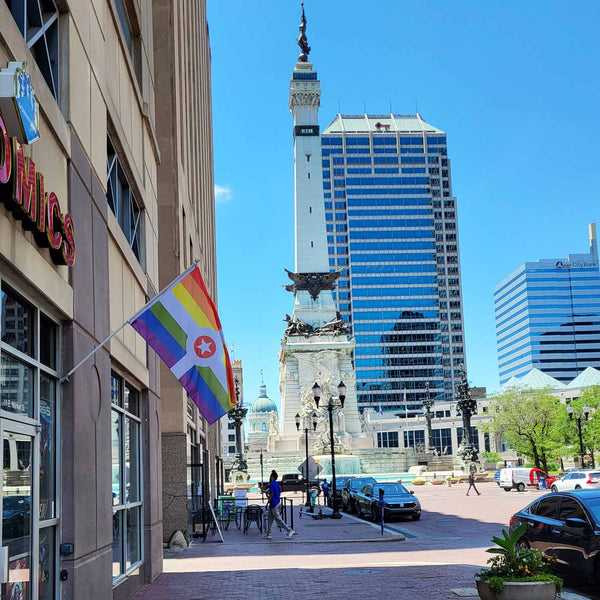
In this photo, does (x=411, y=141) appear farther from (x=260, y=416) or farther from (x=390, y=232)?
(x=260, y=416)

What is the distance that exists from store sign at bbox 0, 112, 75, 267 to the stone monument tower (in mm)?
82182

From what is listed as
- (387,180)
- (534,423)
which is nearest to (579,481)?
(534,423)

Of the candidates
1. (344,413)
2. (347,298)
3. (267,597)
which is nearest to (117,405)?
(267,597)

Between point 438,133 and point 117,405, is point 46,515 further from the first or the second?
point 438,133

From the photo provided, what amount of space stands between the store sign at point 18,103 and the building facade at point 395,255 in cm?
16026

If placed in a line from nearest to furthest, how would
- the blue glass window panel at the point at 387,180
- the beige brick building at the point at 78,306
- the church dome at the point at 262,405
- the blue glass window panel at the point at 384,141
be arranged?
the beige brick building at the point at 78,306 < the blue glass window panel at the point at 387,180 < the blue glass window panel at the point at 384,141 < the church dome at the point at 262,405

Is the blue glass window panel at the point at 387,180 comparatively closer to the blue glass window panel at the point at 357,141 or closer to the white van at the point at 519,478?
the blue glass window panel at the point at 357,141

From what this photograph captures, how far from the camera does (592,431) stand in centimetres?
7494

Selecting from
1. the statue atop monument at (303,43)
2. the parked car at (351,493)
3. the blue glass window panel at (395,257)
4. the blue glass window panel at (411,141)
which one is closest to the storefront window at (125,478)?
the parked car at (351,493)

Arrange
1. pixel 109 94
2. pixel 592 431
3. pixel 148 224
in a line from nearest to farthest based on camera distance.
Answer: pixel 109 94 → pixel 148 224 → pixel 592 431

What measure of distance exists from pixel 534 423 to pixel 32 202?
78373 millimetres

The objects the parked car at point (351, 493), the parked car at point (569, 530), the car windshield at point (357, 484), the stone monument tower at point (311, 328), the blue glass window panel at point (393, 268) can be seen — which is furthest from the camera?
the blue glass window panel at point (393, 268)

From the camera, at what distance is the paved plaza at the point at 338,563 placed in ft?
45.9

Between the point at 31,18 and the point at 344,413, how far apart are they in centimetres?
8723
